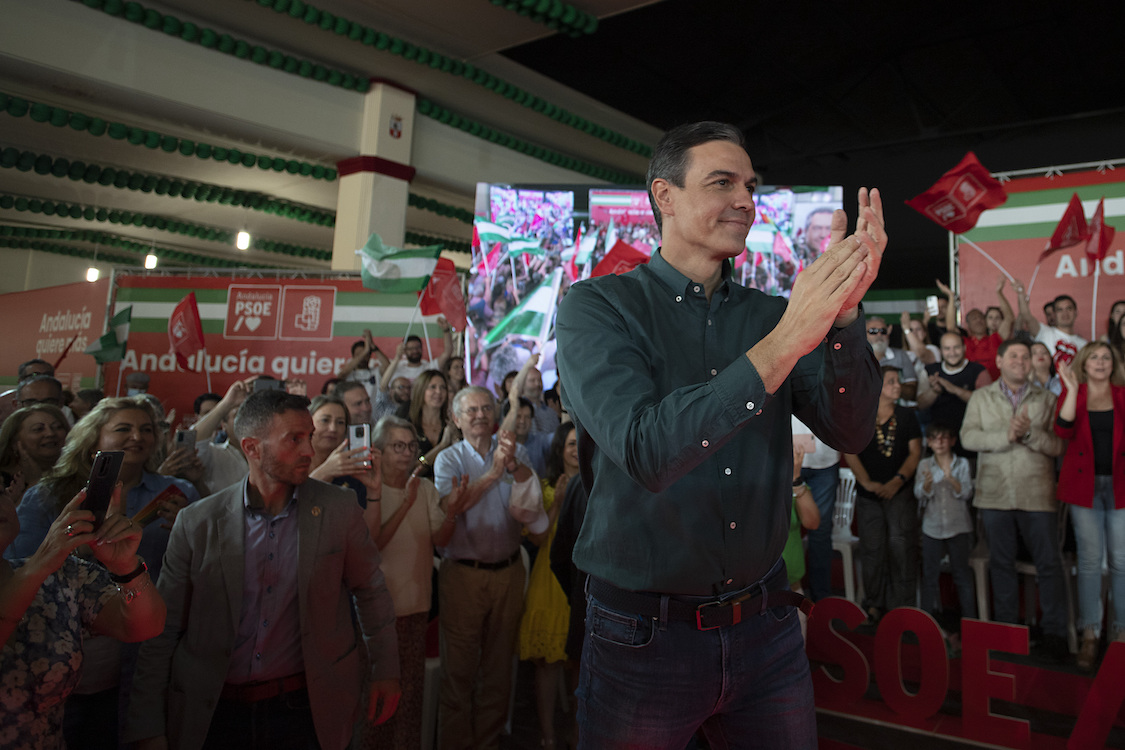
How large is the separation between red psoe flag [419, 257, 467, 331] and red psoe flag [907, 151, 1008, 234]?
13.4ft

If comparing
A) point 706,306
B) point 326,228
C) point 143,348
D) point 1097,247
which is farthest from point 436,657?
point 326,228

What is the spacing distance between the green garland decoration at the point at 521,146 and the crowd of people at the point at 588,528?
18.0ft

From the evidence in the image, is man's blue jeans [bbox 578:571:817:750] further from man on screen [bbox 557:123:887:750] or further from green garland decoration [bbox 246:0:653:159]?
green garland decoration [bbox 246:0:653:159]

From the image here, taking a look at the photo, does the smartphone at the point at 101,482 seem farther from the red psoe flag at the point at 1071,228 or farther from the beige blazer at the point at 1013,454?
the red psoe flag at the point at 1071,228

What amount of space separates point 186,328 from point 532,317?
3.27m

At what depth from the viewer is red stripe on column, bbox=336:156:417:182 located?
28.0 feet

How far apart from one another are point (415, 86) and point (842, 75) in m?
5.76

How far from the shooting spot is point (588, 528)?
137 centimetres

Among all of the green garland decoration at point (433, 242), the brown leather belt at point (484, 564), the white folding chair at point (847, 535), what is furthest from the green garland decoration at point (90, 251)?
the white folding chair at point (847, 535)

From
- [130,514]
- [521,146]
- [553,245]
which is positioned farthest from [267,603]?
[521,146]

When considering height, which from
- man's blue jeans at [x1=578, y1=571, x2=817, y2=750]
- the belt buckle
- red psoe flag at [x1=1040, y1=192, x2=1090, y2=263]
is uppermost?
red psoe flag at [x1=1040, y1=192, x2=1090, y2=263]

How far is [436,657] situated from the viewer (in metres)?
3.45

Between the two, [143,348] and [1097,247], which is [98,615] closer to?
[143,348]

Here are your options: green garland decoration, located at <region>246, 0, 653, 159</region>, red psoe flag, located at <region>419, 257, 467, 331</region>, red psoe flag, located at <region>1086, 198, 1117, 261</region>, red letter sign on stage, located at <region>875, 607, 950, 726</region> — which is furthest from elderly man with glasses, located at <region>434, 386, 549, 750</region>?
red psoe flag, located at <region>1086, 198, 1117, 261</region>
